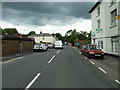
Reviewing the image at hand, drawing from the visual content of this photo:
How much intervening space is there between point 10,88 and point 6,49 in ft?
43.1

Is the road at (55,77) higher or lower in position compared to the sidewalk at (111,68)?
higher

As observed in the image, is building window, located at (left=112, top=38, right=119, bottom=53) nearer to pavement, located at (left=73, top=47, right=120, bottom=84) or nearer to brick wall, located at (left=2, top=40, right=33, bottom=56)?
pavement, located at (left=73, top=47, right=120, bottom=84)

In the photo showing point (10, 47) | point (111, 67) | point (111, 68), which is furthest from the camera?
point (10, 47)

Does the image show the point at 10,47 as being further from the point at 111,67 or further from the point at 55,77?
the point at 111,67

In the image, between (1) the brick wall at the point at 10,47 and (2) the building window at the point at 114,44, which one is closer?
(1) the brick wall at the point at 10,47

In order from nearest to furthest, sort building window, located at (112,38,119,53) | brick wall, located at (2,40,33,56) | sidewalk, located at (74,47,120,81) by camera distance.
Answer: sidewalk, located at (74,47,120,81) → brick wall, located at (2,40,33,56) → building window, located at (112,38,119,53)

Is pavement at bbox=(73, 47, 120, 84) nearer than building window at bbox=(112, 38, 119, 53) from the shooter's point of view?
Yes

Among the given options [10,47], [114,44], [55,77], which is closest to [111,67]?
[55,77]

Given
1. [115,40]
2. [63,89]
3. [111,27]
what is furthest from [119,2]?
[63,89]

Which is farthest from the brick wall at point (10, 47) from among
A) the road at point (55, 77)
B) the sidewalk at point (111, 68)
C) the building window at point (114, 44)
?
the building window at point (114, 44)

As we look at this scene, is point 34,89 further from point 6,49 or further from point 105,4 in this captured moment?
point 105,4

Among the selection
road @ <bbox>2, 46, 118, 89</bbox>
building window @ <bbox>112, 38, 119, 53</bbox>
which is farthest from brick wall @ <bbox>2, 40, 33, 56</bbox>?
building window @ <bbox>112, 38, 119, 53</bbox>

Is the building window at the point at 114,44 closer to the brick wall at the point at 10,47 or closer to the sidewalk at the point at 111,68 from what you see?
the sidewalk at the point at 111,68

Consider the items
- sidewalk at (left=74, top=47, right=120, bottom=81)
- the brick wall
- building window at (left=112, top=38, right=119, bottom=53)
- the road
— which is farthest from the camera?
building window at (left=112, top=38, right=119, bottom=53)
